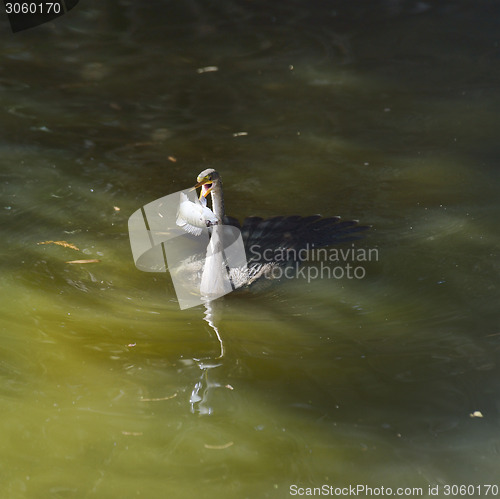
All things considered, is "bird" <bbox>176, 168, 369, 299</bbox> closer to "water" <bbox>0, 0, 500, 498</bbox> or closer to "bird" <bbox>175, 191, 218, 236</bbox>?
"bird" <bbox>175, 191, 218, 236</bbox>

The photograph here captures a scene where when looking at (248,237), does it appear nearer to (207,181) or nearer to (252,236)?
(252,236)

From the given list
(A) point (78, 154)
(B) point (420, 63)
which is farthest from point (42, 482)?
(B) point (420, 63)

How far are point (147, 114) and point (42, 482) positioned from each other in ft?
14.1

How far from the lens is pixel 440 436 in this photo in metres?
2.69

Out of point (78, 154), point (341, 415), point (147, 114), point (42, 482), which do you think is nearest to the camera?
point (42, 482)

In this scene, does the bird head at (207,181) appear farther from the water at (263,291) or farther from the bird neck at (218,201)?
the water at (263,291)

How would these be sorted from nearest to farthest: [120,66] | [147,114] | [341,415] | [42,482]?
[42,482]
[341,415]
[147,114]
[120,66]

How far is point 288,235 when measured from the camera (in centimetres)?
464

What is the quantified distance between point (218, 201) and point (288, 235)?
697mm

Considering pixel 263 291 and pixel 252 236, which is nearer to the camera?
pixel 263 291

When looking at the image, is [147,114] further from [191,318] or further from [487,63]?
[487,63]

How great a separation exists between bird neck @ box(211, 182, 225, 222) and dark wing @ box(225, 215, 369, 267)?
0.46 meters

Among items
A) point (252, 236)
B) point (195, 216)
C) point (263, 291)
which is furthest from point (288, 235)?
point (195, 216)

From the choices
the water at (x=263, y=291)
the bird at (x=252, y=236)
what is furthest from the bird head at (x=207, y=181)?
the water at (x=263, y=291)
